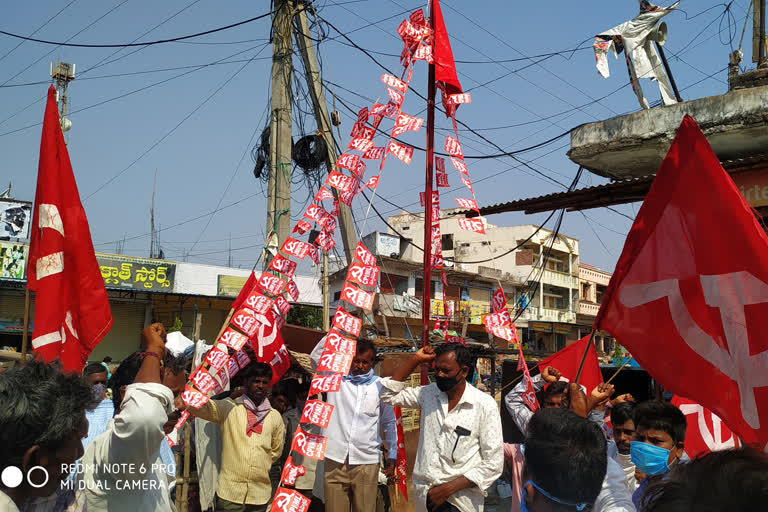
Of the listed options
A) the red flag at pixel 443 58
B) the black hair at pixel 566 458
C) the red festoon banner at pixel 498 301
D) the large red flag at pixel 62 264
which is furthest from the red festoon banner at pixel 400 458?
the black hair at pixel 566 458

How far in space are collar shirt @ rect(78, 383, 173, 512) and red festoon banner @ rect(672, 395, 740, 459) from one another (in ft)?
10.7

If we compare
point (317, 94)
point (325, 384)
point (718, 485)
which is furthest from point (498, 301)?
point (317, 94)

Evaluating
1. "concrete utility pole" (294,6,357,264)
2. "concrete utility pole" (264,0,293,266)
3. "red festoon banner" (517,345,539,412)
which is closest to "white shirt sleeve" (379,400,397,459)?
"red festoon banner" (517,345,539,412)

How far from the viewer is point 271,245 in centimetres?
800

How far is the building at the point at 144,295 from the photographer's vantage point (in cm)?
2238

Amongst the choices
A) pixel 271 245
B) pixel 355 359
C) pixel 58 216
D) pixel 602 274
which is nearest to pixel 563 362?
pixel 355 359

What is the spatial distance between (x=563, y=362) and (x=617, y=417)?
11.4 feet

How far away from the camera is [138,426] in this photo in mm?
2367

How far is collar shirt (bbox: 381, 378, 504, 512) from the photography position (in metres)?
3.67

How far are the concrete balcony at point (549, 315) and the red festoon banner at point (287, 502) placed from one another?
129 feet

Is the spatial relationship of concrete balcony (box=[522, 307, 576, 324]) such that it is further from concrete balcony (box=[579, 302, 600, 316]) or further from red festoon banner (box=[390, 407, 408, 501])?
red festoon banner (box=[390, 407, 408, 501])

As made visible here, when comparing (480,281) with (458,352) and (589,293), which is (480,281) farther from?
(458,352)

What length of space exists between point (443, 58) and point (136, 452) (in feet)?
13.3

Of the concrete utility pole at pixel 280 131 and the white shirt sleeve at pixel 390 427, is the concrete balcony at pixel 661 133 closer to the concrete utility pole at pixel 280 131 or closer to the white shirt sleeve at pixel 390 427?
the concrete utility pole at pixel 280 131
